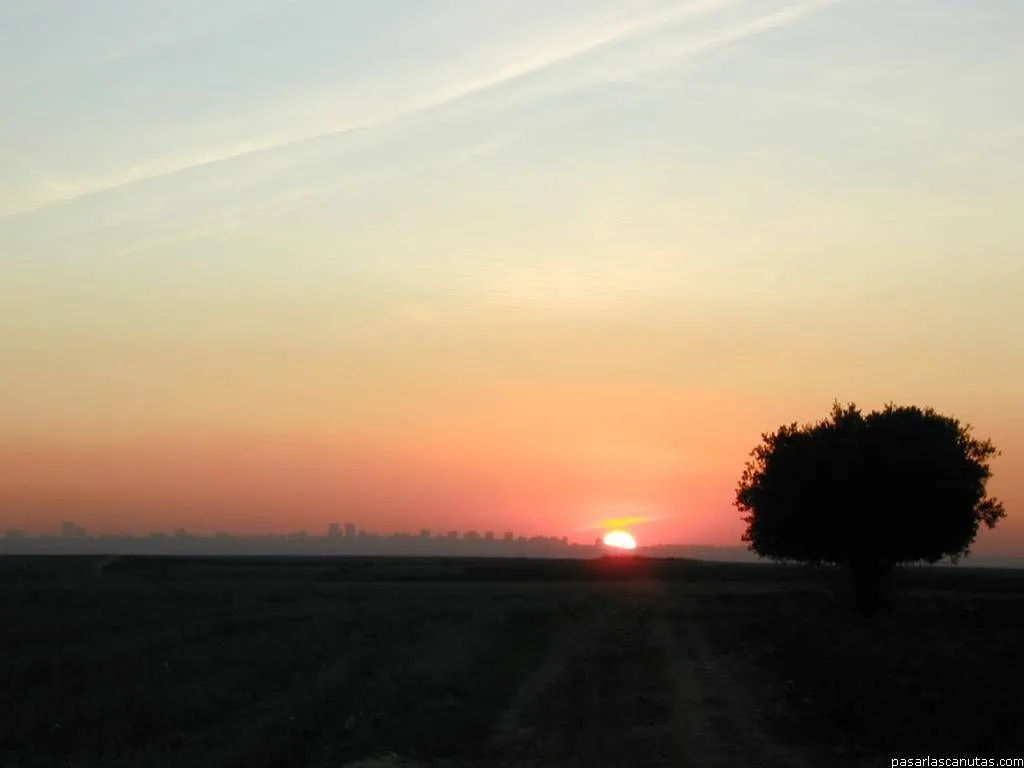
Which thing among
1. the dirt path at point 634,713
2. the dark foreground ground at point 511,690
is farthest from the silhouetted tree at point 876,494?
the dirt path at point 634,713

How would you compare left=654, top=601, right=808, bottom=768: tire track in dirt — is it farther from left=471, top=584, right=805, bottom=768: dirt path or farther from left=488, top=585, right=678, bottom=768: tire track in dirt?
left=488, top=585, right=678, bottom=768: tire track in dirt

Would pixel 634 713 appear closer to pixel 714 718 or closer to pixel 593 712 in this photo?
pixel 593 712

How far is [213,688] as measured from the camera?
83.8 ft

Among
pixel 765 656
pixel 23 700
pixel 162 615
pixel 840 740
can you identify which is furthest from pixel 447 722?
pixel 162 615

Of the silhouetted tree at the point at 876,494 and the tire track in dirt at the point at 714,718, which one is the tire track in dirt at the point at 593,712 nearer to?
the tire track in dirt at the point at 714,718

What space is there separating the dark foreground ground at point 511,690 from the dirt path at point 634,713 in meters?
0.07

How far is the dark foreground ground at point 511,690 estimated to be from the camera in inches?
708

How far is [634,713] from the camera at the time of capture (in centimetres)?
2136

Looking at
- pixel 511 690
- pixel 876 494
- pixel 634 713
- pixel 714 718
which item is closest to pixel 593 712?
pixel 634 713

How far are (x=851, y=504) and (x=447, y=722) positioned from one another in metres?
35.2

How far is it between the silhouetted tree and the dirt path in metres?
19.4

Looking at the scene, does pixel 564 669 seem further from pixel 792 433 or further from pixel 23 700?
pixel 792 433

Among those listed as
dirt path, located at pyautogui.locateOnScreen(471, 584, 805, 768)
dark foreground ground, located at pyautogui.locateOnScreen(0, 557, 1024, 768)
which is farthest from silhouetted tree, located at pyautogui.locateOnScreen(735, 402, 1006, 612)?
dirt path, located at pyautogui.locateOnScreen(471, 584, 805, 768)

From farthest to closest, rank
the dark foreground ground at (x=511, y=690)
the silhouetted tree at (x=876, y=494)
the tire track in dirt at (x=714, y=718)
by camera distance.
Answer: the silhouetted tree at (x=876, y=494) < the dark foreground ground at (x=511, y=690) < the tire track in dirt at (x=714, y=718)
